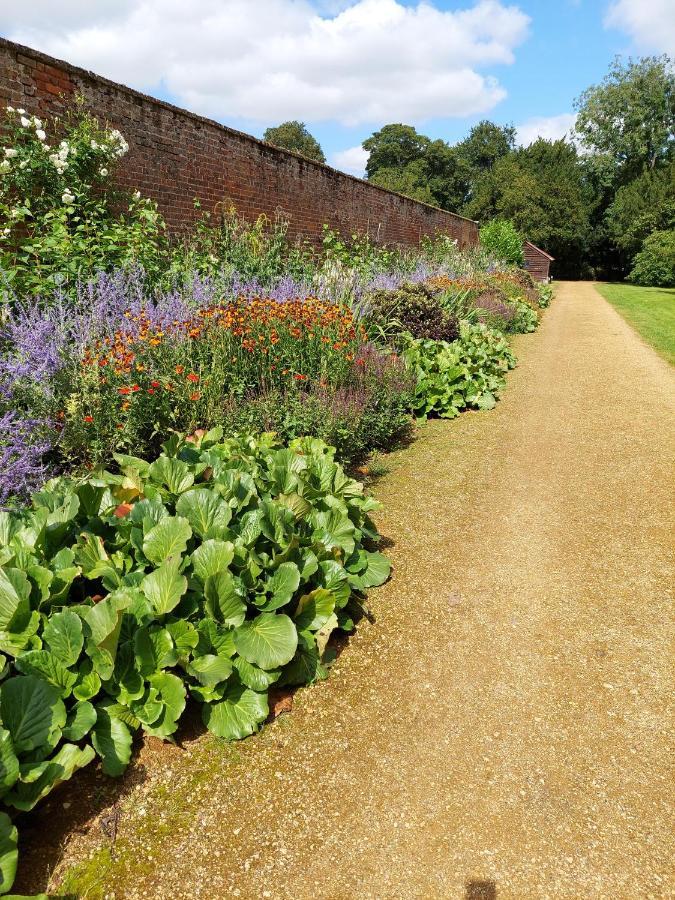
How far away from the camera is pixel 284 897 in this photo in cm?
161

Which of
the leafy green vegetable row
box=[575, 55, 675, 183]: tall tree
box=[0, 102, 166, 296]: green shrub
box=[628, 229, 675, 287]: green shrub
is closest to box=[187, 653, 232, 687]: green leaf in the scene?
the leafy green vegetable row

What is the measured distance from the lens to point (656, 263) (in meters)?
31.3

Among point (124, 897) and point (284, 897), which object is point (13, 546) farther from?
point (284, 897)

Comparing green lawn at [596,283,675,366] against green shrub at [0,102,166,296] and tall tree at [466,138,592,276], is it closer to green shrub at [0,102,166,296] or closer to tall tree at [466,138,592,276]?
green shrub at [0,102,166,296]

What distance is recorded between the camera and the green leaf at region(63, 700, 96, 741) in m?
1.80

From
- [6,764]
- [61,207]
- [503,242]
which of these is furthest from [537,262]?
[6,764]

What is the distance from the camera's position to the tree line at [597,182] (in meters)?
38.3

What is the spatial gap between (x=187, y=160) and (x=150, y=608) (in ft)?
23.1

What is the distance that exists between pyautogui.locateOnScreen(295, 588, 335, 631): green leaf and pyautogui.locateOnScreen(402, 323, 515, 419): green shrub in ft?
13.0

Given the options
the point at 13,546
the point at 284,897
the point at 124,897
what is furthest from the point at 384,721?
the point at 13,546

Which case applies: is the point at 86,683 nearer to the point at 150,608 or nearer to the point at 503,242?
the point at 150,608

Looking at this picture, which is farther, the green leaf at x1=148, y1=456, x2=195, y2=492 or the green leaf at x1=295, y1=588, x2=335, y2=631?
the green leaf at x1=148, y1=456, x2=195, y2=492

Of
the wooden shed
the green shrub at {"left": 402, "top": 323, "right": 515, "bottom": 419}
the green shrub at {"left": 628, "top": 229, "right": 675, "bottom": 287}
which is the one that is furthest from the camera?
the wooden shed

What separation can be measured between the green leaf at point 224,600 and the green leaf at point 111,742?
0.47 meters
